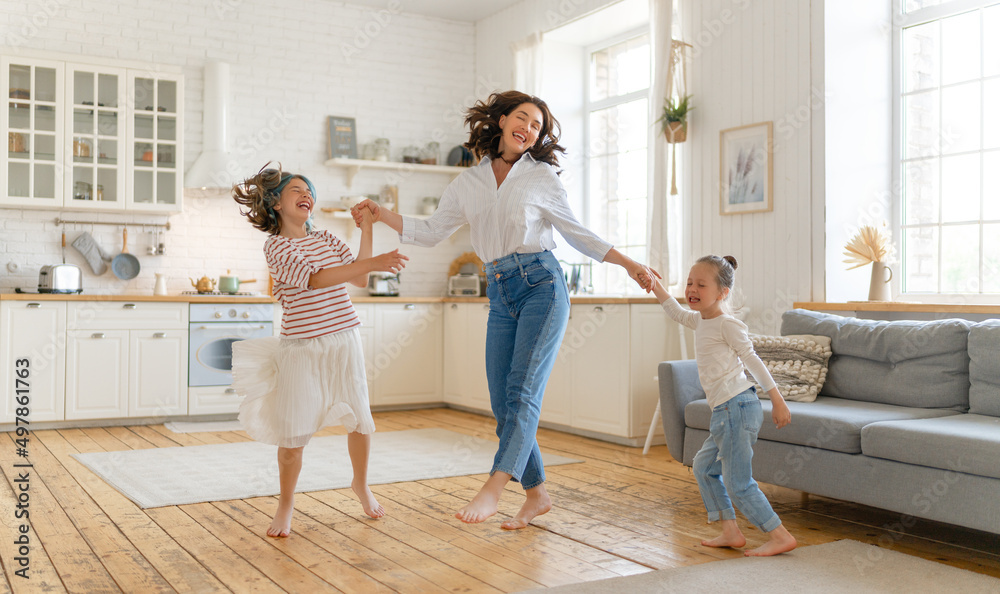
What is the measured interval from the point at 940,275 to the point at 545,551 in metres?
2.65

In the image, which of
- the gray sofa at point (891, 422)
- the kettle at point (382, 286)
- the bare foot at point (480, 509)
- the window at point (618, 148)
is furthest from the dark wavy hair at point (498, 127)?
the kettle at point (382, 286)

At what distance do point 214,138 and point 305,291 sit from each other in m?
3.64

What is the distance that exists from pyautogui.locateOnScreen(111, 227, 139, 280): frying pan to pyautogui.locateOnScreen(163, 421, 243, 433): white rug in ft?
3.54

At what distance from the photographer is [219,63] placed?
6043 millimetres

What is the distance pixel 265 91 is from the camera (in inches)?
251

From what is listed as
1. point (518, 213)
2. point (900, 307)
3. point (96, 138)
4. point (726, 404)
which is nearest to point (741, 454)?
point (726, 404)

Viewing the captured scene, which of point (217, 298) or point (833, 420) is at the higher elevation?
point (217, 298)

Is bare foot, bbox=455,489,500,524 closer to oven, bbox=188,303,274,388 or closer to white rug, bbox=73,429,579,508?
white rug, bbox=73,429,579,508

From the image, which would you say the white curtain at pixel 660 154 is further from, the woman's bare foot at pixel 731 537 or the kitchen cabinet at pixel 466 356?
the woman's bare foot at pixel 731 537

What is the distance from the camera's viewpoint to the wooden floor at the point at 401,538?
2.35m

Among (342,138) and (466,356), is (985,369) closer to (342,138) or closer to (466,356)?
(466,356)

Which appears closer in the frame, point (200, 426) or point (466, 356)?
point (200, 426)

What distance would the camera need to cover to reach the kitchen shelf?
649 cm

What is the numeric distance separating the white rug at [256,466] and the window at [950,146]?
2.05 meters
